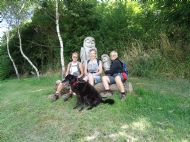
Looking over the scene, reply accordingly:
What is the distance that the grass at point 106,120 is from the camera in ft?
20.4

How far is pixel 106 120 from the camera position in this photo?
270 inches

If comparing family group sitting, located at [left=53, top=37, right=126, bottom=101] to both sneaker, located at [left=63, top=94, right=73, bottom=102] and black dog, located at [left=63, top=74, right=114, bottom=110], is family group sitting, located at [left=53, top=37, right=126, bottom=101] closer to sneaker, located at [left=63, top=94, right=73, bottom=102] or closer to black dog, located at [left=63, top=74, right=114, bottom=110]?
sneaker, located at [left=63, top=94, right=73, bottom=102]

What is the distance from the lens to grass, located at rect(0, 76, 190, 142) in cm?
621

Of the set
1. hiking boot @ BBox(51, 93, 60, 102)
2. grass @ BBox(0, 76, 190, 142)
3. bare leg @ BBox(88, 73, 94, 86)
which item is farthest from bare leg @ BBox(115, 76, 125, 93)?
hiking boot @ BBox(51, 93, 60, 102)

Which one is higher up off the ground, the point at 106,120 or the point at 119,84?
the point at 119,84

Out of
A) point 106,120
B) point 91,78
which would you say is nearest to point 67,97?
point 91,78

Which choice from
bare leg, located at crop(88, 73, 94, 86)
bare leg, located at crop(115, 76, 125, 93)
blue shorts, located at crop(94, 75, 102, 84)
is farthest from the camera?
blue shorts, located at crop(94, 75, 102, 84)

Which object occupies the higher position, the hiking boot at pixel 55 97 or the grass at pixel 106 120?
the hiking boot at pixel 55 97

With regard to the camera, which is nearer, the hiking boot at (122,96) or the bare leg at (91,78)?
the hiking boot at (122,96)

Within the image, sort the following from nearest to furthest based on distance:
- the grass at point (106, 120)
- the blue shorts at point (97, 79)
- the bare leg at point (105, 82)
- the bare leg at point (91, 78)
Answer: the grass at point (106, 120) → the bare leg at point (105, 82) → the bare leg at point (91, 78) → the blue shorts at point (97, 79)

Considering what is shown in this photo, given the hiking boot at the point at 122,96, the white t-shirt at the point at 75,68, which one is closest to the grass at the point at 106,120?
the hiking boot at the point at 122,96

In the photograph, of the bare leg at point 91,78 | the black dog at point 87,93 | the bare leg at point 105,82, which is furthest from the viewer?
the bare leg at point 91,78

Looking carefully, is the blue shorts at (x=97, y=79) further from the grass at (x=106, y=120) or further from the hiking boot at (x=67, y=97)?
the hiking boot at (x=67, y=97)

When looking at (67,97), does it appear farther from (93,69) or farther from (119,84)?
(119,84)
